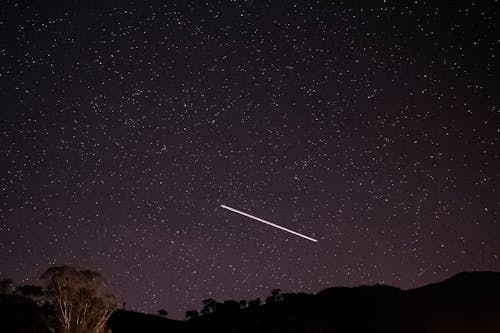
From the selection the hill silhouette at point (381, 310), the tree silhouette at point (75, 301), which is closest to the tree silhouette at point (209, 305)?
the hill silhouette at point (381, 310)

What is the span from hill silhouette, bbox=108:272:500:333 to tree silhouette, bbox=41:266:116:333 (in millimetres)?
31771

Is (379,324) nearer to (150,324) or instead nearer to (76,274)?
(150,324)

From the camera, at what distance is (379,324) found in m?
61.2

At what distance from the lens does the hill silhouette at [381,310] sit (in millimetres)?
59844

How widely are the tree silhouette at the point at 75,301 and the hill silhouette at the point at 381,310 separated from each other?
31771mm

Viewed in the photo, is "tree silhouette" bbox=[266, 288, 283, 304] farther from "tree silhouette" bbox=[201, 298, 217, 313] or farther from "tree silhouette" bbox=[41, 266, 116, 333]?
"tree silhouette" bbox=[41, 266, 116, 333]

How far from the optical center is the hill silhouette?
59844mm

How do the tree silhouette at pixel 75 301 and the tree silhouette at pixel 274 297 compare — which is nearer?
the tree silhouette at pixel 75 301

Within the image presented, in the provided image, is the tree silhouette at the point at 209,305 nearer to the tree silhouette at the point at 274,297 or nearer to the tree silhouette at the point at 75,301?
the tree silhouette at the point at 274,297

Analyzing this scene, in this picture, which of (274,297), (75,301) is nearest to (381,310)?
(274,297)

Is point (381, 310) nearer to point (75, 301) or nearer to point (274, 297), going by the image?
point (274, 297)

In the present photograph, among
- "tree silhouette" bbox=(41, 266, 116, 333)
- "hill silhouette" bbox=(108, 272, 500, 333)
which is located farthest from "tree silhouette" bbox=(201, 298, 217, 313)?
"tree silhouette" bbox=(41, 266, 116, 333)

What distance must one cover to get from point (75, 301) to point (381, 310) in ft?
159

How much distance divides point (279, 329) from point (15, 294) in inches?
692
